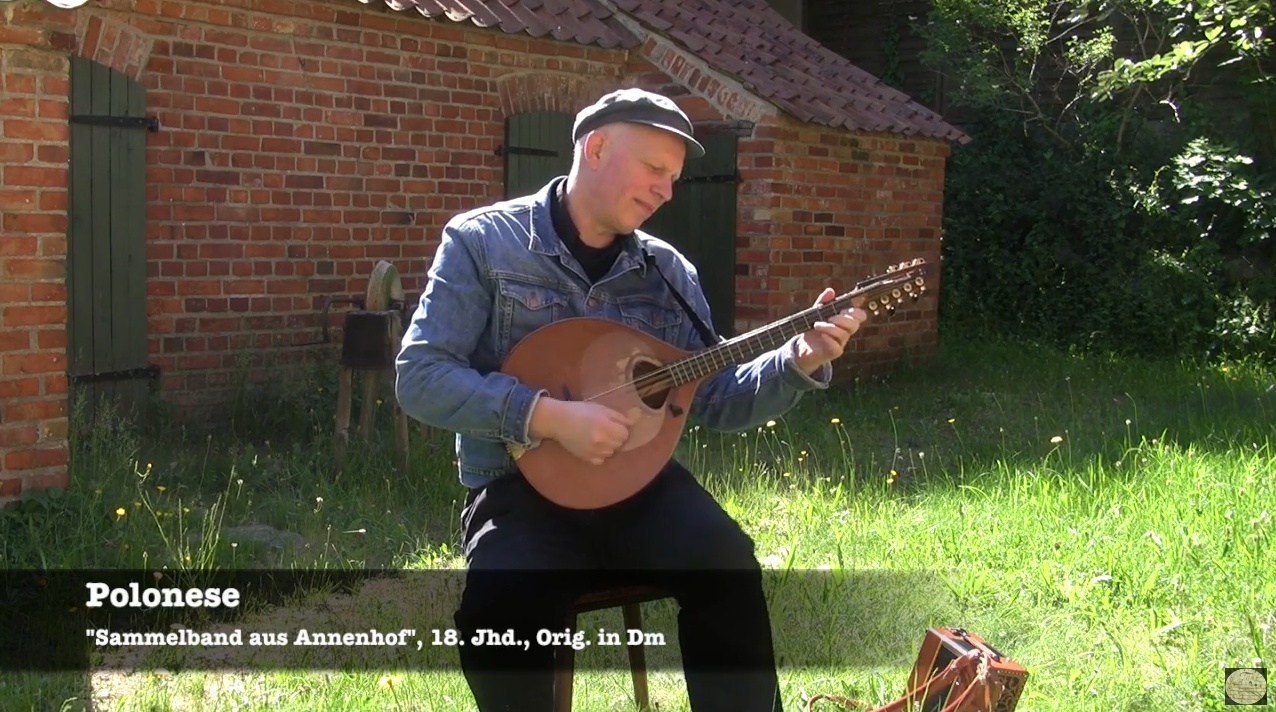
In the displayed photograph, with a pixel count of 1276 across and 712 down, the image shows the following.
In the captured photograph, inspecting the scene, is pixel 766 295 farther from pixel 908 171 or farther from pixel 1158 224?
pixel 1158 224

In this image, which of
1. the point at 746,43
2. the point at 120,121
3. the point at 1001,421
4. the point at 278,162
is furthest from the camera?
the point at 746,43

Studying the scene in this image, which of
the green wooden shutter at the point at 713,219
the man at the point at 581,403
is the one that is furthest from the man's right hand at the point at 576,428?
the green wooden shutter at the point at 713,219

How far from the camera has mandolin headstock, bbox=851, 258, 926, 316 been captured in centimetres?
329

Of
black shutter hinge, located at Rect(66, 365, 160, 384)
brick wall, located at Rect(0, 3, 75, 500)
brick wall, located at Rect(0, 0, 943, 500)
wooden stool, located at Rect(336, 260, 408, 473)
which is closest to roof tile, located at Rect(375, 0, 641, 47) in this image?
brick wall, located at Rect(0, 0, 943, 500)

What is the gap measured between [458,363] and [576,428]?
0.32 m

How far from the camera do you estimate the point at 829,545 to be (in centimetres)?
491

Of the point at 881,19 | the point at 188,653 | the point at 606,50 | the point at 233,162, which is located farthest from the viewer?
the point at 881,19

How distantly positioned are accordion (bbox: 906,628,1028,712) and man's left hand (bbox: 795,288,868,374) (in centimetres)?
77

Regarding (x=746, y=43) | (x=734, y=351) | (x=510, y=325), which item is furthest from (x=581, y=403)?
(x=746, y=43)

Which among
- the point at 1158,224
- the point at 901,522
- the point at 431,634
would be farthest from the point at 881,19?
the point at 431,634

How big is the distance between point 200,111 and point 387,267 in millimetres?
1312

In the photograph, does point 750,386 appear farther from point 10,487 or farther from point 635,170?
point 10,487

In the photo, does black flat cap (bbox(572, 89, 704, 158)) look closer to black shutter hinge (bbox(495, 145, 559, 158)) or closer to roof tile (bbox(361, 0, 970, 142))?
roof tile (bbox(361, 0, 970, 142))

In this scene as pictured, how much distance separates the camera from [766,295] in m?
8.81
